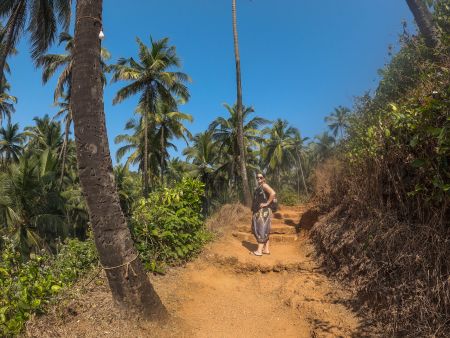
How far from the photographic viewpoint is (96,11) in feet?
12.9

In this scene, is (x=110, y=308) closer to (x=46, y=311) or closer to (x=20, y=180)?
(x=46, y=311)

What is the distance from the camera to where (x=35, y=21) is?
10.8 m

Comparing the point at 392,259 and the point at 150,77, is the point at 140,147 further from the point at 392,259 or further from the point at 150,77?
the point at 392,259

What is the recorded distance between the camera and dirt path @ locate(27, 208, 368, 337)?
142 inches

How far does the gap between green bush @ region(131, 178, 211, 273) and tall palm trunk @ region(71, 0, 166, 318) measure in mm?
1657

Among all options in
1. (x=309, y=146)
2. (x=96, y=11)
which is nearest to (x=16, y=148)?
(x=96, y=11)

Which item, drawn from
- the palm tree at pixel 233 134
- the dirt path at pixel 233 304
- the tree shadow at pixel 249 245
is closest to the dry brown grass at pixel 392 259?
the dirt path at pixel 233 304

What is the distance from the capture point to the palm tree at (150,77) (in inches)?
735

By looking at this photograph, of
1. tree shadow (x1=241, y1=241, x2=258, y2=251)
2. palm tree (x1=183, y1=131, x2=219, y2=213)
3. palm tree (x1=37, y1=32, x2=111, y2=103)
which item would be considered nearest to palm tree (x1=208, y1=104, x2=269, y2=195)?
palm tree (x1=183, y1=131, x2=219, y2=213)

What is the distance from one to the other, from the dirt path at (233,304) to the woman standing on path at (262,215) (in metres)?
0.30

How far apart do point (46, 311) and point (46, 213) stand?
44.7 feet

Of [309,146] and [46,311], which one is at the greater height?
[309,146]

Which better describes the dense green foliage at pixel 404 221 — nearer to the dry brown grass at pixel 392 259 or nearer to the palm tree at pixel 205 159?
the dry brown grass at pixel 392 259

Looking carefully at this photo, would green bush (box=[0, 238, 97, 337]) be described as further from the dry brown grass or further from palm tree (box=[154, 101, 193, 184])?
palm tree (box=[154, 101, 193, 184])
